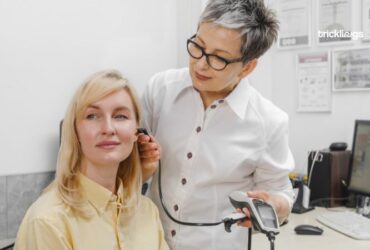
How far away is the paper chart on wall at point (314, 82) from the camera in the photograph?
2.64 metres

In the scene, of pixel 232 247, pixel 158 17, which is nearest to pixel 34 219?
pixel 232 247

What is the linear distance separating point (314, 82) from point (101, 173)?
174 cm

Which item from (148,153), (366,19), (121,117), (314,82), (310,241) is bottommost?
(310,241)

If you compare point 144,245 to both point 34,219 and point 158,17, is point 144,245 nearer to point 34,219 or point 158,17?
point 34,219

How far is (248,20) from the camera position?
4.23 feet

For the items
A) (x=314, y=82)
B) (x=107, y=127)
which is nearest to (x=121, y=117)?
(x=107, y=127)

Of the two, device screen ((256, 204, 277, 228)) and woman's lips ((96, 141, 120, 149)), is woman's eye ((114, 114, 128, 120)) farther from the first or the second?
device screen ((256, 204, 277, 228))

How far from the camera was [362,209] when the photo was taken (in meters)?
2.26

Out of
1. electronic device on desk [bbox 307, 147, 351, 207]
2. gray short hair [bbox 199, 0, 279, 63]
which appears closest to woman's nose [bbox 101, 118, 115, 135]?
gray short hair [bbox 199, 0, 279, 63]

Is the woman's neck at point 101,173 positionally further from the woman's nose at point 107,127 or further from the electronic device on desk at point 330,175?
the electronic device on desk at point 330,175

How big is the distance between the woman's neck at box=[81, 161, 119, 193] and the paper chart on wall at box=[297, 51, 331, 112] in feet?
5.41

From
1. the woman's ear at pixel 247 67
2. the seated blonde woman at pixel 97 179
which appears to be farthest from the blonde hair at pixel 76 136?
the woman's ear at pixel 247 67

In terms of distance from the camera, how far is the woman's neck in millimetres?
1370

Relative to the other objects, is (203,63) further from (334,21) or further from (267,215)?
(334,21)
